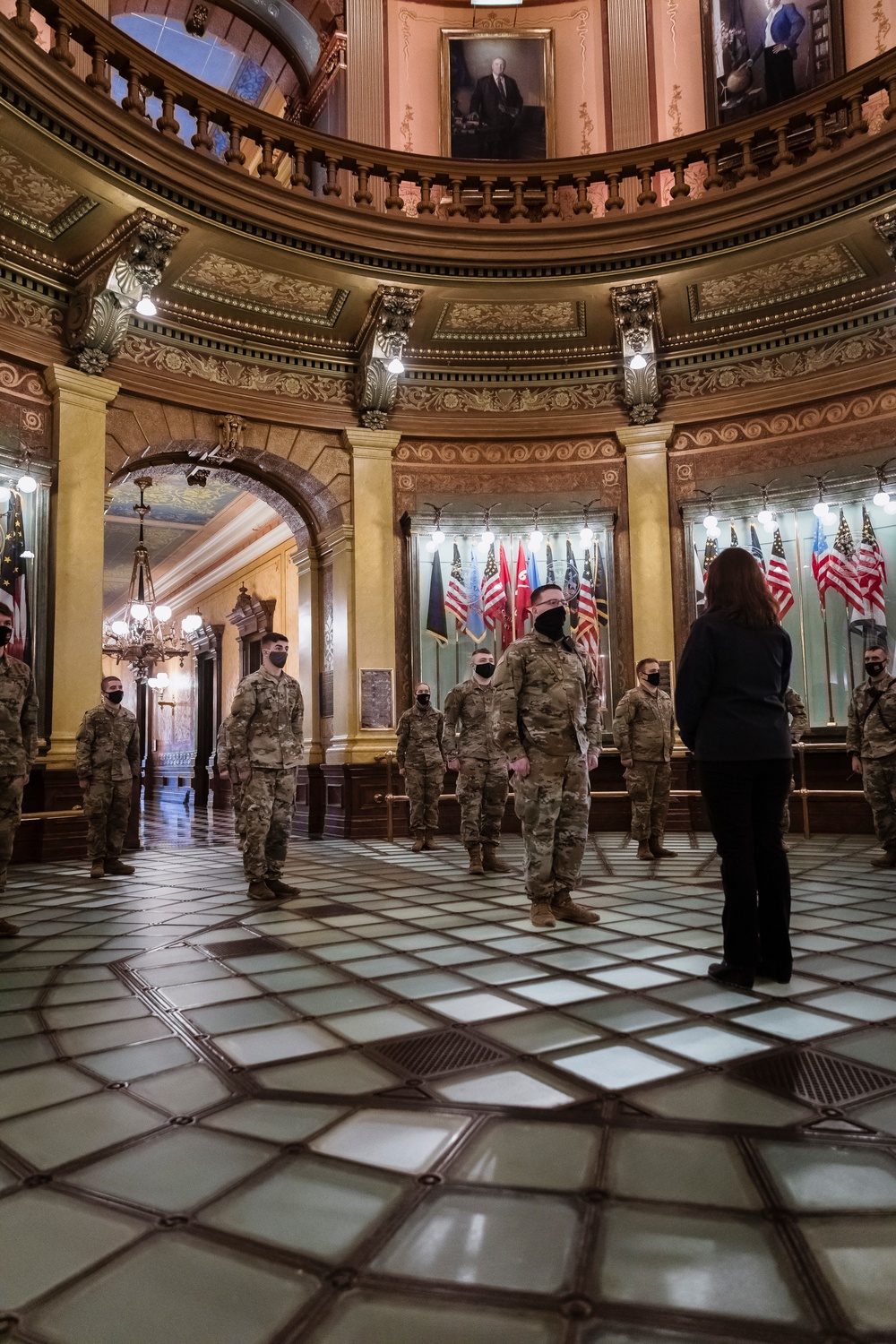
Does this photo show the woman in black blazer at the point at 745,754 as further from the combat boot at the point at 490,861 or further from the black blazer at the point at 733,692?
the combat boot at the point at 490,861

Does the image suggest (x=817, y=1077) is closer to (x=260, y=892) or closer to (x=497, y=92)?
(x=260, y=892)

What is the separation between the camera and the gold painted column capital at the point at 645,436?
37.0ft

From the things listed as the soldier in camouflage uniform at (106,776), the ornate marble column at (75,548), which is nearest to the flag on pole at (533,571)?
the ornate marble column at (75,548)

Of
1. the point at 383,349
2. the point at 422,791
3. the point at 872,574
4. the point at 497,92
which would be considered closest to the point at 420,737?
the point at 422,791

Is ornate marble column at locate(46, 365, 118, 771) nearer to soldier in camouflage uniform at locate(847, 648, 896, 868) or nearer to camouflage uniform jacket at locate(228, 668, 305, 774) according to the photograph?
camouflage uniform jacket at locate(228, 668, 305, 774)

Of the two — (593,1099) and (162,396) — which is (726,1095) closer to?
(593,1099)

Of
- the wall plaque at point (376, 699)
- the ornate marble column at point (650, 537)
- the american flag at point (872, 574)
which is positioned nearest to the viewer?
the american flag at point (872, 574)

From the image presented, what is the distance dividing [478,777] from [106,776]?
11.0 ft

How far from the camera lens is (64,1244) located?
1.80 m

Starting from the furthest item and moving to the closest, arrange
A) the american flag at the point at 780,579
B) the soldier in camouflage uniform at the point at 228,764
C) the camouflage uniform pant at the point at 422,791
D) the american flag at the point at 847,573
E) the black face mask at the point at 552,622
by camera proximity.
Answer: the american flag at the point at 780,579, the american flag at the point at 847,573, the camouflage uniform pant at the point at 422,791, the soldier in camouflage uniform at the point at 228,764, the black face mask at the point at 552,622

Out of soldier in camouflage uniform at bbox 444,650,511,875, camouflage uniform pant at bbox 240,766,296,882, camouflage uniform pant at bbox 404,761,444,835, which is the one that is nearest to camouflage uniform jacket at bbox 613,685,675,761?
soldier in camouflage uniform at bbox 444,650,511,875

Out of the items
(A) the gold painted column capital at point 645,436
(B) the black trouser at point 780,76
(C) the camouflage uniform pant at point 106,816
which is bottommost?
(C) the camouflage uniform pant at point 106,816

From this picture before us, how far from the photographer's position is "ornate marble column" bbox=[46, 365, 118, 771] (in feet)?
29.5

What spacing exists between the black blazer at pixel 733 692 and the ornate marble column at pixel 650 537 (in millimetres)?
7320
